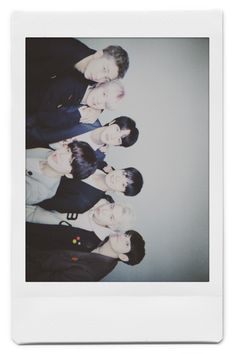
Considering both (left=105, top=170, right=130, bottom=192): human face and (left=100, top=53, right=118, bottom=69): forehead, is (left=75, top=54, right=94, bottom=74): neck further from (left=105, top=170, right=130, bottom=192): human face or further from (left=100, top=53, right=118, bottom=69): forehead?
(left=105, top=170, right=130, bottom=192): human face

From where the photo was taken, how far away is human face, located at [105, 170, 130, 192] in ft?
3.56

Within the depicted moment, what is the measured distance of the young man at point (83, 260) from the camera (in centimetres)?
109

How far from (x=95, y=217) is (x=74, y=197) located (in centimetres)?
6

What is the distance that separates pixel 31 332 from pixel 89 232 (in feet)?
0.78

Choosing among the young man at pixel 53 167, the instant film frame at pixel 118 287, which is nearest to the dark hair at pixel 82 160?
the young man at pixel 53 167

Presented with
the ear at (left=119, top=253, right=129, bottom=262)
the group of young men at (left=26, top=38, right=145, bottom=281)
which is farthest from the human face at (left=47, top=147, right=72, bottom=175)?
the ear at (left=119, top=253, right=129, bottom=262)

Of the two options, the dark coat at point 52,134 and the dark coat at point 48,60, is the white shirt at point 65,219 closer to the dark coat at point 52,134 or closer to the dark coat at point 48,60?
the dark coat at point 52,134

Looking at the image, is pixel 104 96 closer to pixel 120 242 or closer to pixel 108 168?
pixel 108 168

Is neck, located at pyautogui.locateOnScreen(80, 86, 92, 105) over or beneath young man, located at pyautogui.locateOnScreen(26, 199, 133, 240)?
over

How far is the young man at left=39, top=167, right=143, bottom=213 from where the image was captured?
3.57 ft

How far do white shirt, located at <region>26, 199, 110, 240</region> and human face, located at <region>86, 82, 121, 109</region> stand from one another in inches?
7.8

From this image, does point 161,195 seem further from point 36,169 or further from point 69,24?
point 69,24

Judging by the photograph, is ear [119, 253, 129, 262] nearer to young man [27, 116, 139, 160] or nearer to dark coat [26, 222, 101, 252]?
dark coat [26, 222, 101, 252]

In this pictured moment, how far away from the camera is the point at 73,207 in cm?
109
